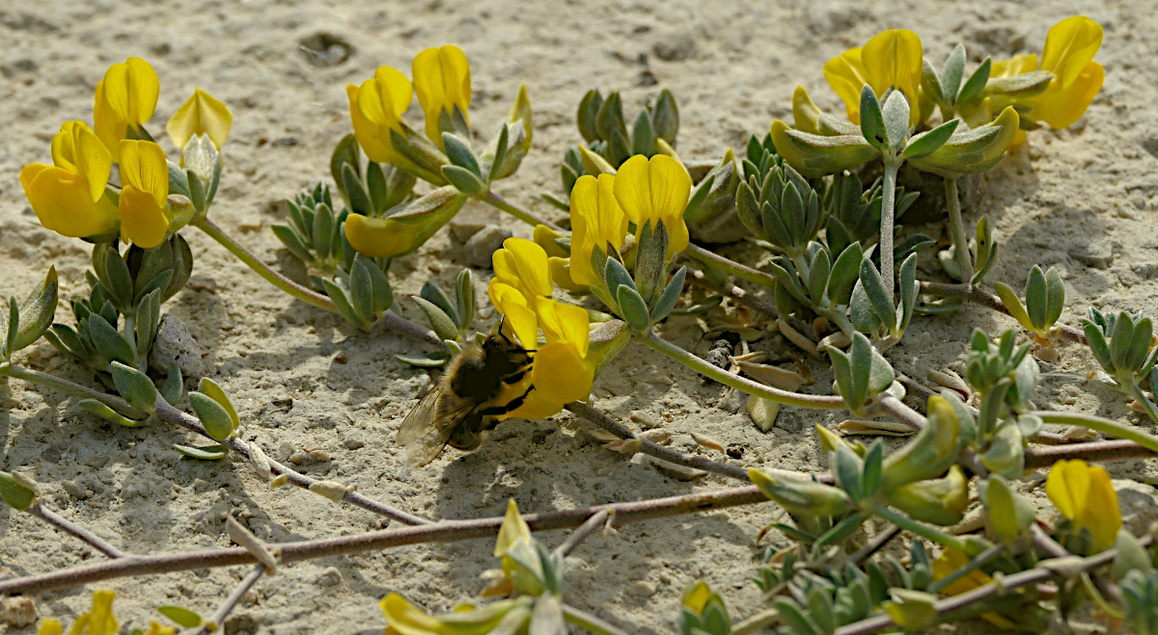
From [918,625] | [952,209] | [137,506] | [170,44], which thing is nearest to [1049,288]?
[952,209]

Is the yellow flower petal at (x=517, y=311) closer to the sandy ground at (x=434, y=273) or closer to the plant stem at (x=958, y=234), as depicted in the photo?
the sandy ground at (x=434, y=273)

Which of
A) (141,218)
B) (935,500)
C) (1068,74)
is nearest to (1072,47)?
(1068,74)

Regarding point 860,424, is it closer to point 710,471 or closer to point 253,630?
point 710,471

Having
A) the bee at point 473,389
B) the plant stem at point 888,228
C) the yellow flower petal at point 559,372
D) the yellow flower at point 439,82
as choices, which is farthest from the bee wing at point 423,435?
the plant stem at point 888,228

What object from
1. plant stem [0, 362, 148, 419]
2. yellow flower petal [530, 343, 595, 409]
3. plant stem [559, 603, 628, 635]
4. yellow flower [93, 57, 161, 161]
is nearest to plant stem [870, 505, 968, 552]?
plant stem [559, 603, 628, 635]

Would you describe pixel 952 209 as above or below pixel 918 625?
above
